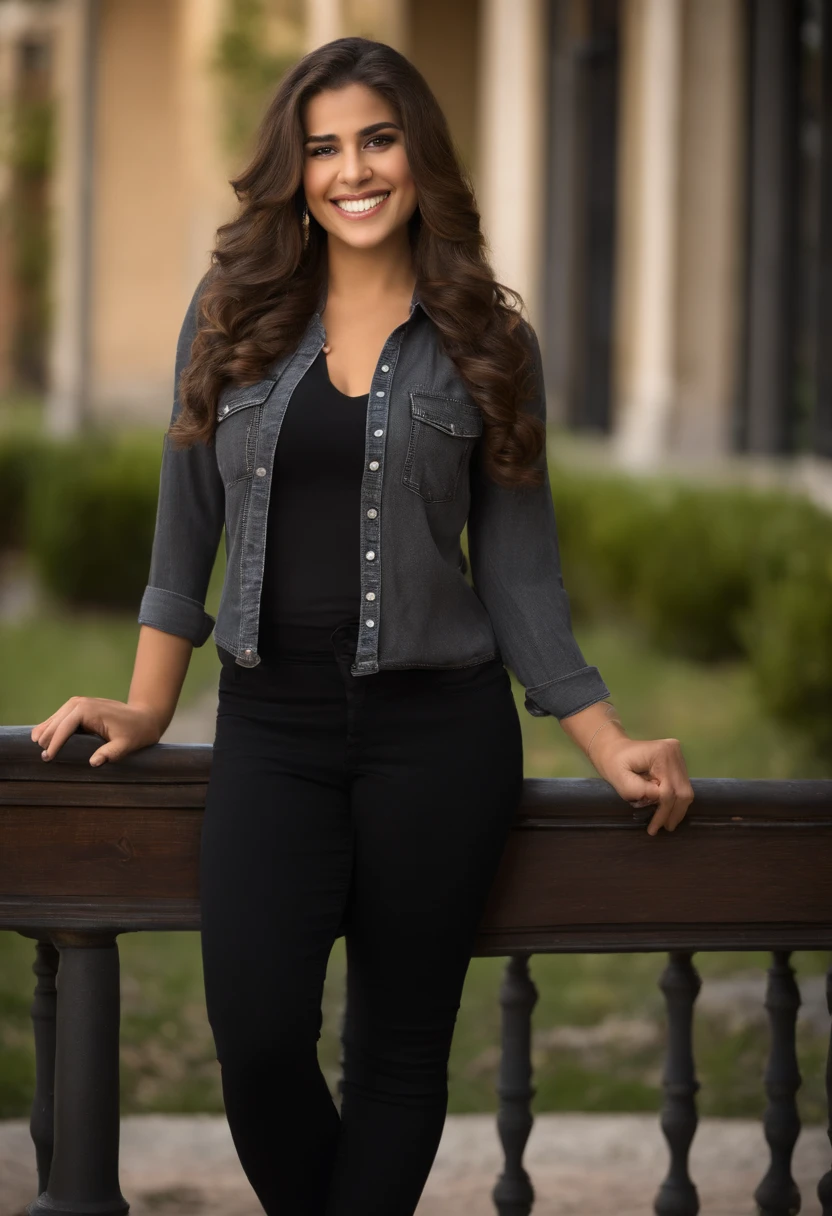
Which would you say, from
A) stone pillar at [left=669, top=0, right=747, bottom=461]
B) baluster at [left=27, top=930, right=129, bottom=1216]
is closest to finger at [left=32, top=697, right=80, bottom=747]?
baluster at [left=27, top=930, right=129, bottom=1216]

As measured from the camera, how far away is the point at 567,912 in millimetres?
2275

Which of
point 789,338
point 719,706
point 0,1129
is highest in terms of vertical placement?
point 789,338

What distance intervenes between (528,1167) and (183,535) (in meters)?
1.85

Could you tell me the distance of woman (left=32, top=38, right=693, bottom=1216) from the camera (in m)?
2.10

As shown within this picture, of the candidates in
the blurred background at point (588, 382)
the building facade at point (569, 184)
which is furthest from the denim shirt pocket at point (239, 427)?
the building facade at point (569, 184)

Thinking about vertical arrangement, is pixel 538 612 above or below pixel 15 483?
below

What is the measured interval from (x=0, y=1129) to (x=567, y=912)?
184 centimetres

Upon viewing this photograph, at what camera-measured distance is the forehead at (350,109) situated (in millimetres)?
2186

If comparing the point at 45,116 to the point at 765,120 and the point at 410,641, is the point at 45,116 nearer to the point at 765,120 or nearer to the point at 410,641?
the point at 765,120

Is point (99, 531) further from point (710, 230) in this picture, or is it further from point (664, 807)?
point (664, 807)

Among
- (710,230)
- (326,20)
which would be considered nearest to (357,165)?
(710,230)

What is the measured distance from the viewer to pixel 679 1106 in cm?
246

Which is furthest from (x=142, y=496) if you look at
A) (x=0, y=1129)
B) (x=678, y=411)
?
(x=0, y=1129)

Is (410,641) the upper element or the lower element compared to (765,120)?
Answer: lower
